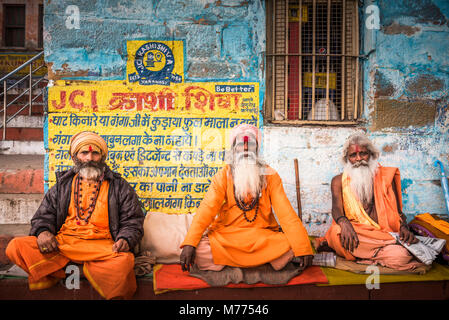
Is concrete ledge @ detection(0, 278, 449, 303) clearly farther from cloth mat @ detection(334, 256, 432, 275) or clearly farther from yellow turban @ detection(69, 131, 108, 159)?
yellow turban @ detection(69, 131, 108, 159)

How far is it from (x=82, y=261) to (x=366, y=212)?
9.14 ft

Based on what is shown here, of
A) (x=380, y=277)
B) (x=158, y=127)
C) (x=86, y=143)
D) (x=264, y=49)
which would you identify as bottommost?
(x=380, y=277)

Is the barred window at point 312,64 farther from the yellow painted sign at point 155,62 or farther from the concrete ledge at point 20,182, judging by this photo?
the concrete ledge at point 20,182

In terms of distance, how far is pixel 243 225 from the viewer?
3.14 meters

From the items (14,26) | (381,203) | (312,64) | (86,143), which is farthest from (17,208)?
(14,26)

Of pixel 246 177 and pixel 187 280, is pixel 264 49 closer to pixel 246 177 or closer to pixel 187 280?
pixel 246 177

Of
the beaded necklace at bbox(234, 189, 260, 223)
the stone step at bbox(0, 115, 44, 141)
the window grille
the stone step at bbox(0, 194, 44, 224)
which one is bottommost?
the stone step at bbox(0, 194, 44, 224)

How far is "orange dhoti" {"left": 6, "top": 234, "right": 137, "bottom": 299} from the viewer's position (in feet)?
8.75

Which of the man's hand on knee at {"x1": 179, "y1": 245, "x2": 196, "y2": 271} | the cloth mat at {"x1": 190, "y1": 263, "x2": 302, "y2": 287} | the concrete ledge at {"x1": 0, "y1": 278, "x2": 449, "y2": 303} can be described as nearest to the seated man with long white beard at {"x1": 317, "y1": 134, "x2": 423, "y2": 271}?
the concrete ledge at {"x1": 0, "y1": 278, "x2": 449, "y2": 303}

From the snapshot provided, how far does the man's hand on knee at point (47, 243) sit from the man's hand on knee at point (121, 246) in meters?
0.48

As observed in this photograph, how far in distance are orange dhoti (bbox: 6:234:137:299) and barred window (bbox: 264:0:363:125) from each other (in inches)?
96.0

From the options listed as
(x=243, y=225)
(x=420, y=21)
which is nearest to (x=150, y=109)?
(x=243, y=225)

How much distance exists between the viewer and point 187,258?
2822 millimetres

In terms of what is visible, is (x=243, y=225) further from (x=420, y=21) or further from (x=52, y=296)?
(x=420, y=21)
